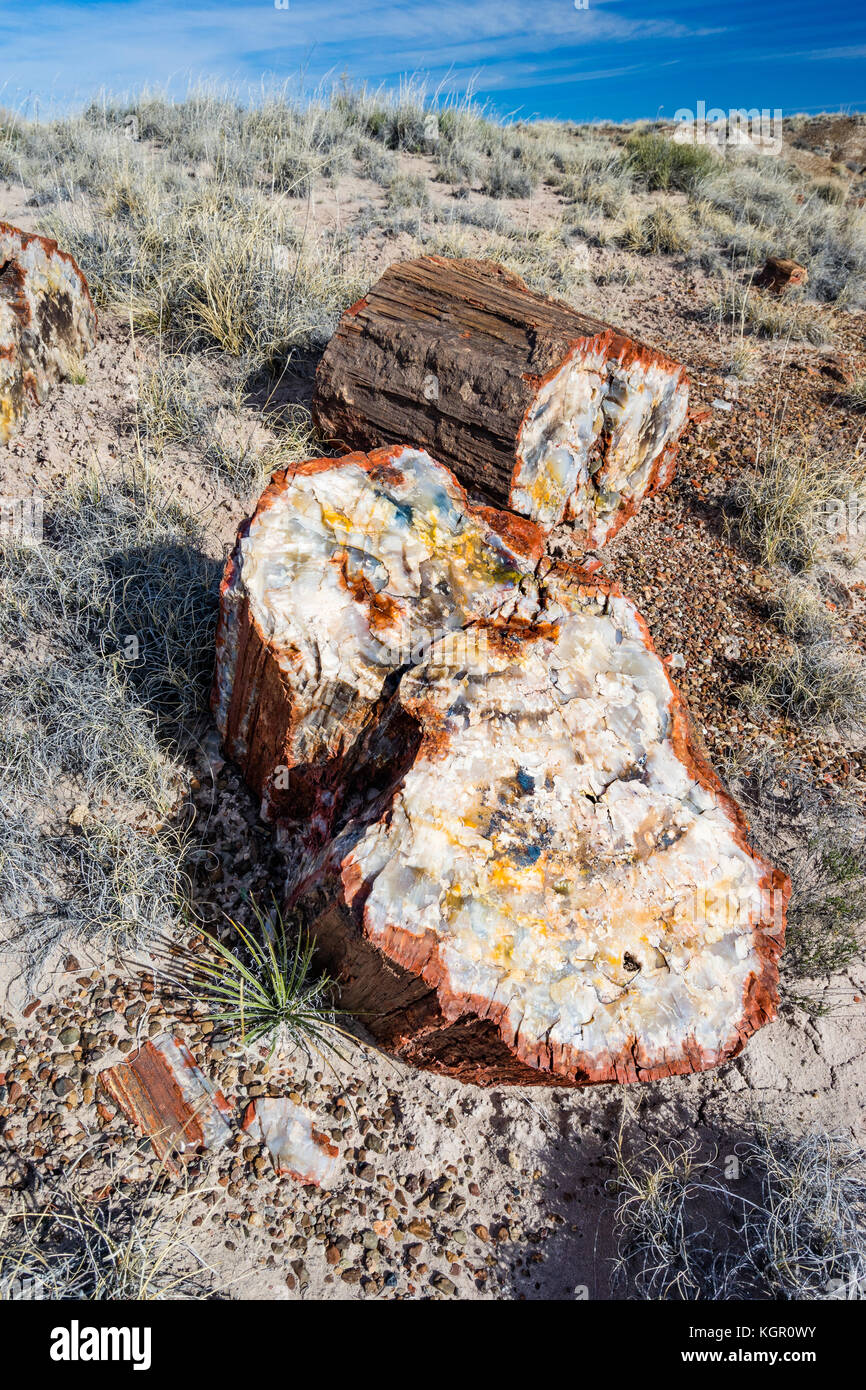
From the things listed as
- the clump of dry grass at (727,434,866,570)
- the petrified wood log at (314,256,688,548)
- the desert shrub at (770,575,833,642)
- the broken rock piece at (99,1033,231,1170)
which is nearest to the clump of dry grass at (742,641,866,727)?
the desert shrub at (770,575,833,642)

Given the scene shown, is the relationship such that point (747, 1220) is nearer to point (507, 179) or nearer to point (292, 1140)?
point (292, 1140)

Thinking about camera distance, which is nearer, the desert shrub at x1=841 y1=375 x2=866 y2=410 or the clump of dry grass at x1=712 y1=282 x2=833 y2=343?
the desert shrub at x1=841 y1=375 x2=866 y2=410

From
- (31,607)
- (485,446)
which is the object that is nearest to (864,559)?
(485,446)

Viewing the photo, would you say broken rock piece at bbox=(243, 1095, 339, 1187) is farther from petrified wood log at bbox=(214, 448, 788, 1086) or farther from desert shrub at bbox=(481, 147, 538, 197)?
desert shrub at bbox=(481, 147, 538, 197)

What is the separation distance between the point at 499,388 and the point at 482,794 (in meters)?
1.97

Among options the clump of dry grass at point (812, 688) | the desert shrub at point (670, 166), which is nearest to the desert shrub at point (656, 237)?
the desert shrub at point (670, 166)

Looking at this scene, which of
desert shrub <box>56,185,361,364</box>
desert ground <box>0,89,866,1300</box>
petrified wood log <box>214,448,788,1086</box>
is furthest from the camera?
desert shrub <box>56,185,361,364</box>

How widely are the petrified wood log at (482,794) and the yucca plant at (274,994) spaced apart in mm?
122

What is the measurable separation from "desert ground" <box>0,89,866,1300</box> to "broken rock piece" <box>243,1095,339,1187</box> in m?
0.03

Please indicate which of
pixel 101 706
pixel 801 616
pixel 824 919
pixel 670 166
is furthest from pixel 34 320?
pixel 670 166

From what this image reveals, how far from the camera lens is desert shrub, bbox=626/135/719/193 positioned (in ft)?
31.3

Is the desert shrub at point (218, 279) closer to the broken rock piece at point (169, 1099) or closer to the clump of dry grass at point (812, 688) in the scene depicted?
the clump of dry grass at point (812, 688)

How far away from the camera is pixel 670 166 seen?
966 cm

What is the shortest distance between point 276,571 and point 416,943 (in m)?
1.08
